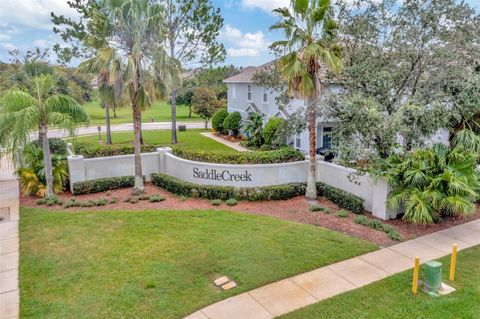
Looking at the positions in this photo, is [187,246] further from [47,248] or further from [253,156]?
[253,156]

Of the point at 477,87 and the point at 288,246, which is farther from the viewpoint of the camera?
the point at 477,87

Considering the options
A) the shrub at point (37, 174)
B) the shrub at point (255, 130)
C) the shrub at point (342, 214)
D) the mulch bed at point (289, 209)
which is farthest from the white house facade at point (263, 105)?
the shrub at point (37, 174)

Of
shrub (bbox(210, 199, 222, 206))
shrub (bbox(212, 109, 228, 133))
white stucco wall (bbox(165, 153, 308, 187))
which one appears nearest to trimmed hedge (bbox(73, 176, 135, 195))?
white stucco wall (bbox(165, 153, 308, 187))

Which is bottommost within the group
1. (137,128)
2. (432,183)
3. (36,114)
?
(432,183)

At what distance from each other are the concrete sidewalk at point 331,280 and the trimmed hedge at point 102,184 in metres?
9.46

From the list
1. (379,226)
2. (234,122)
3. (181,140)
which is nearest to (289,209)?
(379,226)

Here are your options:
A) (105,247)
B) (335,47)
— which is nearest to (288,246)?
(105,247)

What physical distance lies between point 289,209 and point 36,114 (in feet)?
30.3

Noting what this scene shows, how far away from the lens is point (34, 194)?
14.1 m

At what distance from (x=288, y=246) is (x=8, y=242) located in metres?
7.69

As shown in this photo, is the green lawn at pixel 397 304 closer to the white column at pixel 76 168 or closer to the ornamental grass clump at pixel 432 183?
the ornamental grass clump at pixel 432 183

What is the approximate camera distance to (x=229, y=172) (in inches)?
537

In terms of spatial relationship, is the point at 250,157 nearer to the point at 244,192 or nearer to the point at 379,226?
the point at 244,192

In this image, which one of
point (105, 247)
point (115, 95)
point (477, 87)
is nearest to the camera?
point (105, 247)
